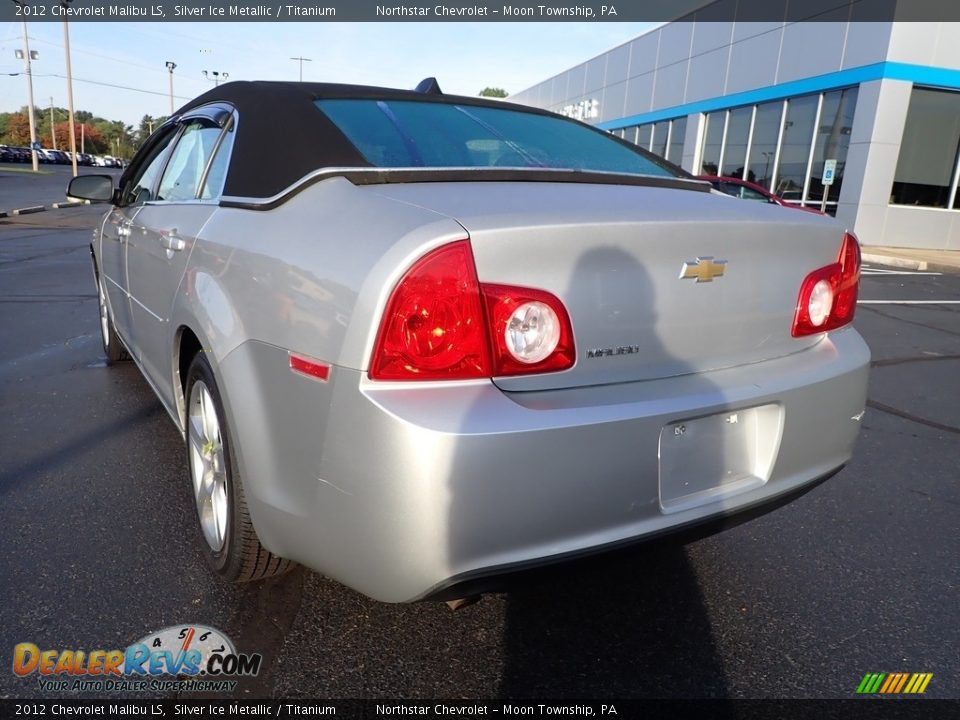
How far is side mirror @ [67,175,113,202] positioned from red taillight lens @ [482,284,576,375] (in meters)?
3.49

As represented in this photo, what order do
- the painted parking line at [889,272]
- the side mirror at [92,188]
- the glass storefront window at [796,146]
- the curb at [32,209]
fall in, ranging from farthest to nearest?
the glass storefront window at [796,146]
the curb at [32,209]
the painted parking line at [889,272]
the side mirror at [92,188]

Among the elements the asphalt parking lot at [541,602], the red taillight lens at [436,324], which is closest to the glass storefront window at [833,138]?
the asphalt parking lot at [541,602]

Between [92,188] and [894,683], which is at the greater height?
[92,188]

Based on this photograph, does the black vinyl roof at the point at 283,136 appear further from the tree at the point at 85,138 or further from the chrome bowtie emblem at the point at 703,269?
the tree at the point at 85,138

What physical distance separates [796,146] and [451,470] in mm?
20671

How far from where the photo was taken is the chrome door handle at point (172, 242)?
2566 mm

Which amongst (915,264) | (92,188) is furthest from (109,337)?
(915,264)

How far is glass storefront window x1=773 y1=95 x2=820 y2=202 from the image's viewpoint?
18.9m

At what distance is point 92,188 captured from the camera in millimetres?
4145

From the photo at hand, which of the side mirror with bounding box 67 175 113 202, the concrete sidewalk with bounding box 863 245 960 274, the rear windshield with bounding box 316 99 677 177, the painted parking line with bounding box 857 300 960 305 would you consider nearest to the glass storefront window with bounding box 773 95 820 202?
the concrete sidewalk with bounding box 863 245 960 274

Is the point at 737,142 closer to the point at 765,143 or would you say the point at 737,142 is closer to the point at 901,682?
the point at 765,143

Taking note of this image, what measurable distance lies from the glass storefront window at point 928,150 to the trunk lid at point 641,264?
18.4 metres

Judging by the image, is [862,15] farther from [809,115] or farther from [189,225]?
[189,225]

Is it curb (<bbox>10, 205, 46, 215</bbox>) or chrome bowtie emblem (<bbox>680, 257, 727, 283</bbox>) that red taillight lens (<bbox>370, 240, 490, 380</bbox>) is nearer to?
chrome bowtie emblem (<bbox>680, 257, 727, 283</bbox>)
